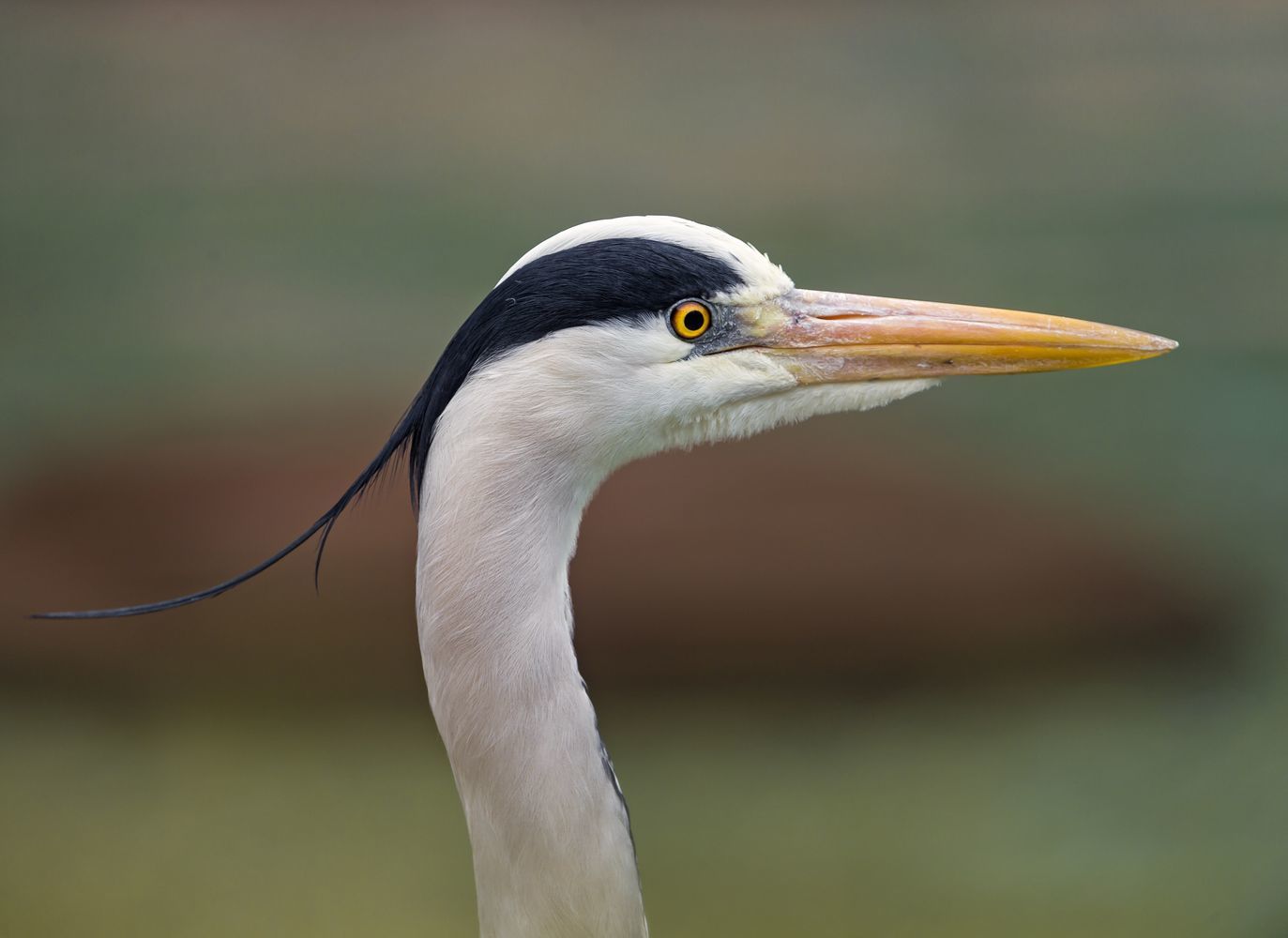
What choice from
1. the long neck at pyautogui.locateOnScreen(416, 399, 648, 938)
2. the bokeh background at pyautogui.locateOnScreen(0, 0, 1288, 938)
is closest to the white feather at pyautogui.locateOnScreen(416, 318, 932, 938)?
the long neck at pyautogui.locateOnScreen(416, 399, 648, 938)

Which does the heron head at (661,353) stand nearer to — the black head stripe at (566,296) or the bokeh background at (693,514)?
the black head stripe at (566,296)

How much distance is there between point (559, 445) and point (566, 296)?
0.10 metres

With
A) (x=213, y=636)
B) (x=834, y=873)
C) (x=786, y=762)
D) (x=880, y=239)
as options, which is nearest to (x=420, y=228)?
(x=880, y=239)

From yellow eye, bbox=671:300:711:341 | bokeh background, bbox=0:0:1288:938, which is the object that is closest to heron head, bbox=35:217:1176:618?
yellow eye, bbox=671:300:711:341

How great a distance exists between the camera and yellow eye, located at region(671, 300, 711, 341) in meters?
0.83

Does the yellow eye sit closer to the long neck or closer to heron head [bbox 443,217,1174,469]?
heron head [bbox 443,217,1174,469]

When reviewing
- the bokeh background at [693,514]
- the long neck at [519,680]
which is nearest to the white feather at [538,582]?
the long neck at [519,680]

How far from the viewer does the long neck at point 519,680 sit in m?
0.79

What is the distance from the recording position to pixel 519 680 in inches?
31.3

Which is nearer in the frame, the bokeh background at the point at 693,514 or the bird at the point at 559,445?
the bird at the point at 559,445

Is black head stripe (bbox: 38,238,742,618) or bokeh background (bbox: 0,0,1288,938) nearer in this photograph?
black head stripe (bbox: 38,238,742,618)

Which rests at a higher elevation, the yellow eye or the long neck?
the yellow eye

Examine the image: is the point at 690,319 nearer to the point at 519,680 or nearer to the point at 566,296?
the point at 566,296

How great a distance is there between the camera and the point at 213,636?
226 centimetres
